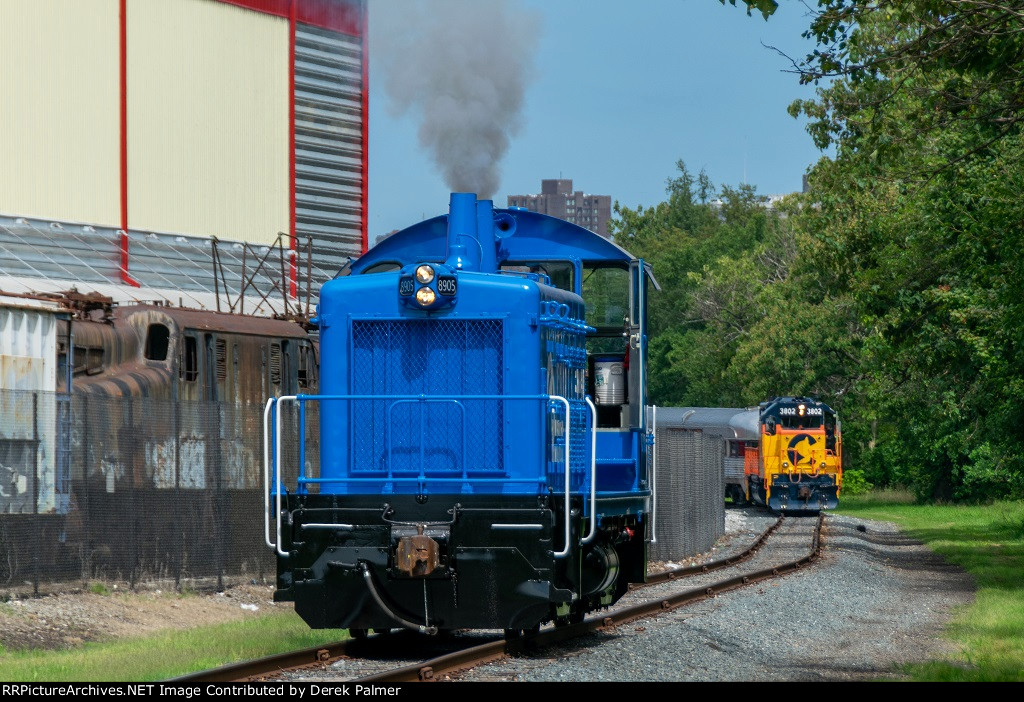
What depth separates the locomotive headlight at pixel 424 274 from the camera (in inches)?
444

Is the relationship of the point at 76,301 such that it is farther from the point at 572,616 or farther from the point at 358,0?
the point at 358,0

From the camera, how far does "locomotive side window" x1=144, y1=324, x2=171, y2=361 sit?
61.9ft

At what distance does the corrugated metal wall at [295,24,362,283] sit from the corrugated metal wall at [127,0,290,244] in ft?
1.80

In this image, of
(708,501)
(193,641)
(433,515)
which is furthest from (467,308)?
(708,501)

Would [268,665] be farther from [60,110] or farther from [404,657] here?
[60,110]

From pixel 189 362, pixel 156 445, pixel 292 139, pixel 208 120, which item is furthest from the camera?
pixel 292 139

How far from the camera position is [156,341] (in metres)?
18.9

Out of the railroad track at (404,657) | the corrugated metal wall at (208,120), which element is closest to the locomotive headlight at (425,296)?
the railroad track at (404,657)

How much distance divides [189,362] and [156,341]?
542 mm

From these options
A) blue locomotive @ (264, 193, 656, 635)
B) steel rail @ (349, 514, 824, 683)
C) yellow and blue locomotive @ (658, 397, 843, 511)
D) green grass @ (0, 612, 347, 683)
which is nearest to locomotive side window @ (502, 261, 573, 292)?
blue locomotive @ (264, 193, 656, 635)

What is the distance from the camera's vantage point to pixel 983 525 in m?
35.9

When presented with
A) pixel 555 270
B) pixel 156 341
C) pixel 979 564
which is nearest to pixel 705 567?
pixel 979 564

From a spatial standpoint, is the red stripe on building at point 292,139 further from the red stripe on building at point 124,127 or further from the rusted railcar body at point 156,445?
the rusted railcar body at point 156,445

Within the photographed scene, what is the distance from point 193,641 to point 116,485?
11.2 ft
